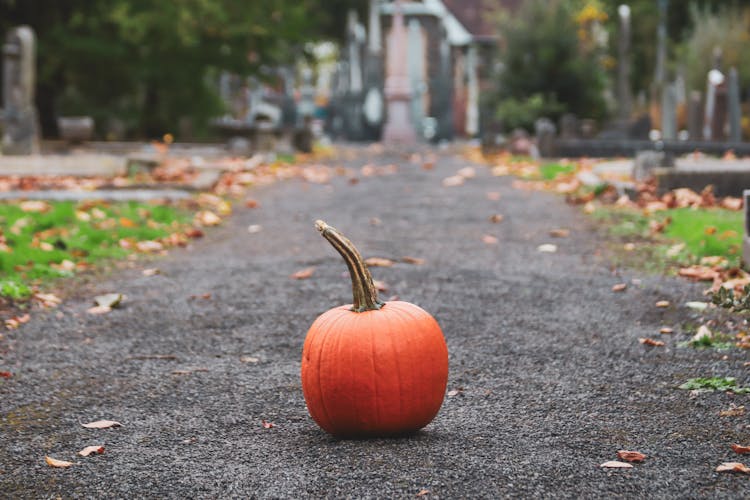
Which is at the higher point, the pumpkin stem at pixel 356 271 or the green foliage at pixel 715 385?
the pumpkin stem at pixel 356 271

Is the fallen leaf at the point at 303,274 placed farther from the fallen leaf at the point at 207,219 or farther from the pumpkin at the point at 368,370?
the pumpkin at the point at 368,370

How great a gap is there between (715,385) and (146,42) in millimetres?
20386

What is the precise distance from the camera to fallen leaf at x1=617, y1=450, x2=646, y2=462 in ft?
11.2

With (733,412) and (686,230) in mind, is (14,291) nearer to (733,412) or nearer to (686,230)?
(733,412)

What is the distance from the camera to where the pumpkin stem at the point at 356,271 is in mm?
3721

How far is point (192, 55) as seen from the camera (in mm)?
23391

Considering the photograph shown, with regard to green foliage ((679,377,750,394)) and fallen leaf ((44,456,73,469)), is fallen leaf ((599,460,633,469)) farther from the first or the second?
fallen leaf ((44,456,73,469))

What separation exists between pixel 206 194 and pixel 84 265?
435 cm

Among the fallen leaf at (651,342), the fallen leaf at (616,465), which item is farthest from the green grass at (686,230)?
the fallen leaf at (616,465)

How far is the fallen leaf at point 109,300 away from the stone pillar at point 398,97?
25.6 metres

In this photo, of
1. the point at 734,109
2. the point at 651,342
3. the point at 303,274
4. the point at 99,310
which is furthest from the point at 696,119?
the point at 99,310

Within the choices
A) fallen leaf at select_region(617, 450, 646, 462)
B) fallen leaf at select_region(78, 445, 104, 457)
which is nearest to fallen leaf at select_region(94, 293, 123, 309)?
fallen leaf at select_region(78, 445, 104, 457)

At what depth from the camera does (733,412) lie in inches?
154

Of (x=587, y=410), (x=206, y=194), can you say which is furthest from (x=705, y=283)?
(x=206, y=194)
